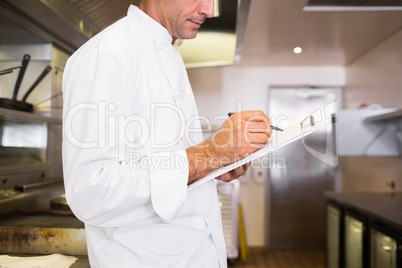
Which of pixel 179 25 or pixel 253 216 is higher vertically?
pixel 179 25

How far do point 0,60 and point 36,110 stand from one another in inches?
15.3

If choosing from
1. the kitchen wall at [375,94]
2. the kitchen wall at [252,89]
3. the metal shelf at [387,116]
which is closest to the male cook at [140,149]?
the metal shelf at [387,116]

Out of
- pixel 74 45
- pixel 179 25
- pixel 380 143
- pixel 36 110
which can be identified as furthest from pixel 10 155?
pixel 380 143

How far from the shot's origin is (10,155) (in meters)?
1.86

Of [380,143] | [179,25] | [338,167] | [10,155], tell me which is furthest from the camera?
[338,167]

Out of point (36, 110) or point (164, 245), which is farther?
point (36, 110)

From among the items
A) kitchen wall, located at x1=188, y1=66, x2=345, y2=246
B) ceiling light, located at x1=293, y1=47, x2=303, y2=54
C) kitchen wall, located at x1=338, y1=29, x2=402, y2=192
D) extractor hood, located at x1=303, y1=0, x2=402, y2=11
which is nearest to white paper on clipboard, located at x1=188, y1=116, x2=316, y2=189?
extractor hood, located at x1=303, y1=0, x2=402, y2=11

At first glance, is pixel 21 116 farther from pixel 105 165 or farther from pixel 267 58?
pixel 267 58

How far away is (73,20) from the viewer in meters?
1.83

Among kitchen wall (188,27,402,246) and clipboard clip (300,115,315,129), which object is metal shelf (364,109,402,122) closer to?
kitchen wall (188,27,402,246)

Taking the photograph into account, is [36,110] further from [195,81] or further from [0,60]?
[195,81]

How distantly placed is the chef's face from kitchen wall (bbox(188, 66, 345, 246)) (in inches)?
158

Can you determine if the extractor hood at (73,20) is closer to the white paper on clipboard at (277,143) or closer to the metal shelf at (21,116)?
the metal shelf at (21,116)

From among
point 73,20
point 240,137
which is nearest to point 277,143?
point 240,137
